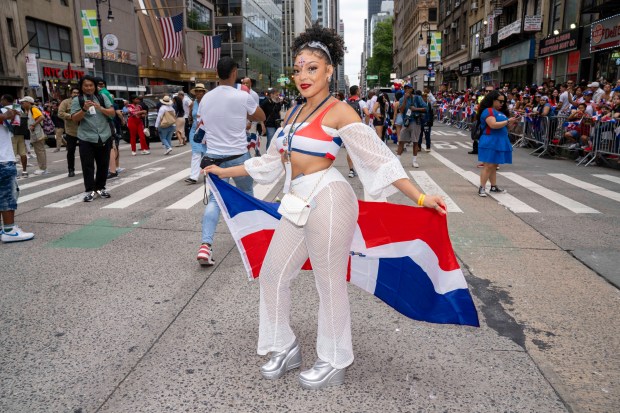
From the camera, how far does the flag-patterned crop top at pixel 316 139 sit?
2717 mm

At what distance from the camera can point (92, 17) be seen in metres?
27.8

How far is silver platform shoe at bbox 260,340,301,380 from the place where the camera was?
2963mm

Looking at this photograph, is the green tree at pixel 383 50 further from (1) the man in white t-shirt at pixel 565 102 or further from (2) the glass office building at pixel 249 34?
(1) the man in white t-shirt at pixel 565 102

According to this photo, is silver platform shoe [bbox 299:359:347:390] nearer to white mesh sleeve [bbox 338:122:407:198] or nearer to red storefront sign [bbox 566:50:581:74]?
white mesh sleeve [bbox 338:122:407:198]

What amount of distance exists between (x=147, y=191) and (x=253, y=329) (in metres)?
6.62

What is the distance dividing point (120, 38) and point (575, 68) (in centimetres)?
3413

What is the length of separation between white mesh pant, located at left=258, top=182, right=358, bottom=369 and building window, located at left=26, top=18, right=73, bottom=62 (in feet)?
106

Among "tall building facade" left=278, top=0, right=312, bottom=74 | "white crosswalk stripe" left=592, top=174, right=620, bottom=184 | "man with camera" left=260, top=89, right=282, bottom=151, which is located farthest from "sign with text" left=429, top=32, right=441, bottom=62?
"tall building facade" left=278, top=0, right=312, bottom=74

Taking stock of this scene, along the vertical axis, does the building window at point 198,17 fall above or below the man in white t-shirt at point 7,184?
above

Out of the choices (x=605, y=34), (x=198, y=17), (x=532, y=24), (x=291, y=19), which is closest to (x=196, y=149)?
(x=605, y=34)

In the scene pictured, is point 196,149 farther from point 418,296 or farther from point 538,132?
point 538,132

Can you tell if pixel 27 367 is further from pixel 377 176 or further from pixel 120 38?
pixel 120 38

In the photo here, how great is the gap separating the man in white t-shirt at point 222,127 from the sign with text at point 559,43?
74.3 ft

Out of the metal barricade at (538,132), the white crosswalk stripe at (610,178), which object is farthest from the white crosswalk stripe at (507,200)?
the metal barricade at (538,132)
